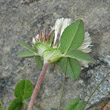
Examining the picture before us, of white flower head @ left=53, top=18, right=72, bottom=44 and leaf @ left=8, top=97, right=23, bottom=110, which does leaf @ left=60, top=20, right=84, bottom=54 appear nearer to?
white flower head @ left=53, top=18, right=72, bottom=44

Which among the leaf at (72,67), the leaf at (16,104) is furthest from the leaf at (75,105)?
the leaf at (16,104)

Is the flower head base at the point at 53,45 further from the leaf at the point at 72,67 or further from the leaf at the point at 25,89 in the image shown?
the leaf at the point at 25,89

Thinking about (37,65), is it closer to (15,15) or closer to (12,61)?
(12,61)

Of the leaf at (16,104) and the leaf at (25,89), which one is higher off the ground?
the leaf at (25,89)

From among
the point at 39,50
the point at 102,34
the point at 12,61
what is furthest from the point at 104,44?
the point at 12,61

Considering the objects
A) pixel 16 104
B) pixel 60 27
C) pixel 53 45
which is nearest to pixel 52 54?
pixel 53 45

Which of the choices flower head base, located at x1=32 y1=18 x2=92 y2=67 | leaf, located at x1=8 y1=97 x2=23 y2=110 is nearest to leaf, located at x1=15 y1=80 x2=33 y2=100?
leaf, located at x1=8 y1=97 x2=23 y2=110

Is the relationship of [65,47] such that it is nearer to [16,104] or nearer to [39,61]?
[39,61]
